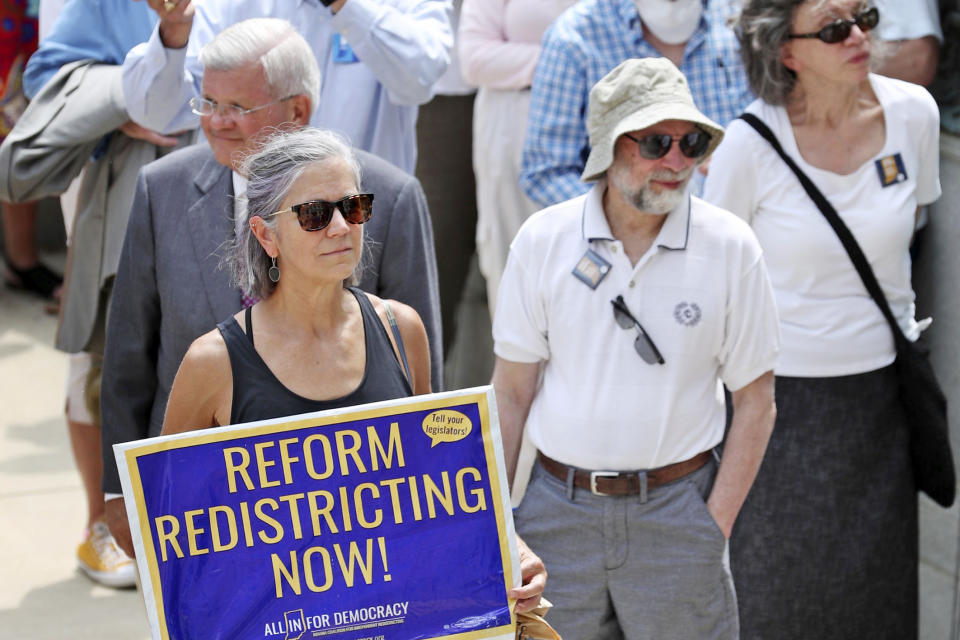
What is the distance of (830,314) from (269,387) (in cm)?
187

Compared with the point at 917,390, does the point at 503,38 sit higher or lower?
higher

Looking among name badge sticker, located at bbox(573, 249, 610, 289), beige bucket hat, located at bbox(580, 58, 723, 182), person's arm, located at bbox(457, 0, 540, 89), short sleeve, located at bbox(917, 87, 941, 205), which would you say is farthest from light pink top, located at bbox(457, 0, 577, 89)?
name badge sticker, located at bbox(573, 249, 610, 289)

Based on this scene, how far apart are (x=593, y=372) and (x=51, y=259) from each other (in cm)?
644

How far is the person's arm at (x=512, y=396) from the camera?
11.0 feet

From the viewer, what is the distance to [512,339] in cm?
330

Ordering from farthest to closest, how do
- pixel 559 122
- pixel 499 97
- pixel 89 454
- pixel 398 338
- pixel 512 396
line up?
pixel 499 97 → pixel 89 454 → pixel 559 122 → pixel 512 396 → pixel 398 338

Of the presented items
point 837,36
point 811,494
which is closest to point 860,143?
point 837,36

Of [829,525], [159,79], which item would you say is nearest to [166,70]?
[159,79]

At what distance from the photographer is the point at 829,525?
403 cm

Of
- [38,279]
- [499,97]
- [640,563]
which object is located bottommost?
[38,279]

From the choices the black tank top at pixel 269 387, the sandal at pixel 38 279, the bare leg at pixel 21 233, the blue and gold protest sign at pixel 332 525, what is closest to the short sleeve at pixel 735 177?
the black tank top at pixel 269 387

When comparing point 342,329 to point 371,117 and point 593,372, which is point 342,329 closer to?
point 593,372

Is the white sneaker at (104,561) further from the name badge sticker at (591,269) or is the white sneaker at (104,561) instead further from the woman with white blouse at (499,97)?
the name badge sticker at (591,269)

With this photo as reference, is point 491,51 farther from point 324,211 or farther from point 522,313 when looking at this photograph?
point 324,211
